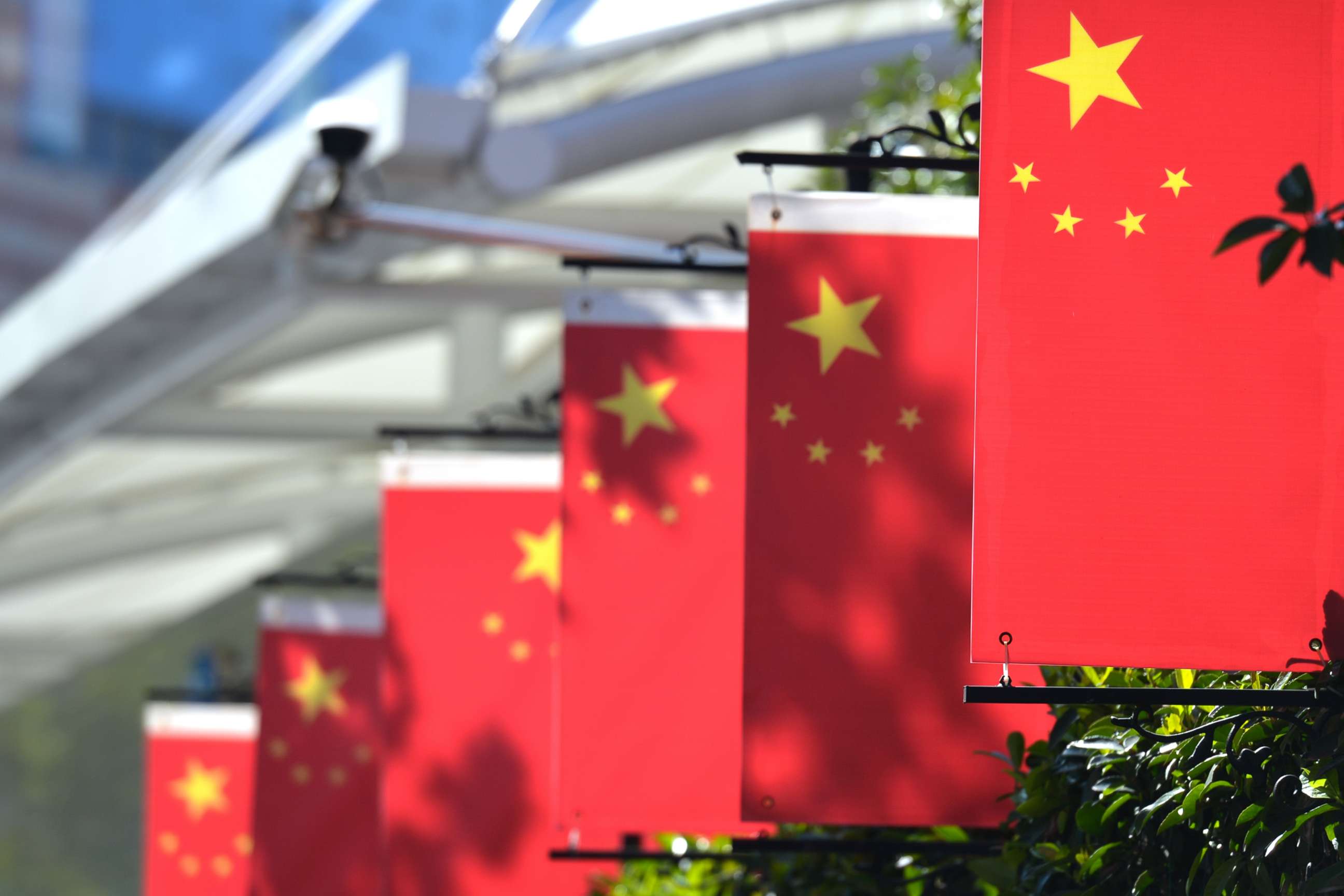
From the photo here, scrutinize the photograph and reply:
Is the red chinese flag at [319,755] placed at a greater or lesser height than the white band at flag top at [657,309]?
lesser

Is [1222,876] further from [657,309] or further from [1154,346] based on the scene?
[657,309]

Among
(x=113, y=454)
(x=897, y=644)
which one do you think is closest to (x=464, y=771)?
(x=897, y=644)

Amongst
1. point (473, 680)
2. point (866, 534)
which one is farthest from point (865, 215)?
point (473, 680)

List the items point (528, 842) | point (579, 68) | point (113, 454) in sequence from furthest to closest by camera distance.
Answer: point (113, 454) → point (579, 68) → point (528, 842)

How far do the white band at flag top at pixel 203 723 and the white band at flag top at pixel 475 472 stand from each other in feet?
13.0

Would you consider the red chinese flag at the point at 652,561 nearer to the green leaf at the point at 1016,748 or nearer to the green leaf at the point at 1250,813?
the green leaf at the point at 1016,748

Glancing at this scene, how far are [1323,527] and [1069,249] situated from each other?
552 mm

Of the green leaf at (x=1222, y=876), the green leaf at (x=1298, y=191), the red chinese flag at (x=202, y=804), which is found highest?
the green leaf at (x=1298, y=191)

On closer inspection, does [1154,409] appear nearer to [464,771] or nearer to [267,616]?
[464,771]

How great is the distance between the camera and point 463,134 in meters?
8.40

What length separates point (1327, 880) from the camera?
2473mm

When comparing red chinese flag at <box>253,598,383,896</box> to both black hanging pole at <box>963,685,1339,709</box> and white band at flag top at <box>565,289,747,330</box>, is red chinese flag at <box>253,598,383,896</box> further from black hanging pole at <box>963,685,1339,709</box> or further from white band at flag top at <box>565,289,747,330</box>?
black hanging pole at <box>963,685,1339,709</box>

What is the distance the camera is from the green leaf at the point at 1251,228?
1896 millimetres

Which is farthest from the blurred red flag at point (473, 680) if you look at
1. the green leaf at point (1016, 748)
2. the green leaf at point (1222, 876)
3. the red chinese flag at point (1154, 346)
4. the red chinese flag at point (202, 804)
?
the red chinese flag at point (202, 804)
